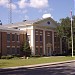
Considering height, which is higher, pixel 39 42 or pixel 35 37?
pixel 35 37

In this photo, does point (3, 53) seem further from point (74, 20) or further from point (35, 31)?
point (74, 20)

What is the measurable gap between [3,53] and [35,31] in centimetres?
1082

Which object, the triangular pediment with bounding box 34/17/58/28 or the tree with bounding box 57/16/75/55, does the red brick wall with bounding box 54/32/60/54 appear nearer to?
the triangular pediment with bounding box 34/17/58/28

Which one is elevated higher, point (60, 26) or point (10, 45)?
point (60, 26)

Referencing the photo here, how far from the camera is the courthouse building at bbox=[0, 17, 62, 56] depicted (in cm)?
5922

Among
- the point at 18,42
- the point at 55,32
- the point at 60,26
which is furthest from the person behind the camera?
the point at 55,32

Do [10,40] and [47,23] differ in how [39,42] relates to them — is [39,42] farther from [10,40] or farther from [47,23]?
[10,40]

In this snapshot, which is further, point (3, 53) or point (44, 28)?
point (44, 28)

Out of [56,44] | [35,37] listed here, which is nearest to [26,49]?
[35,37]

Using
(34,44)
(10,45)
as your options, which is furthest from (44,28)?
(10,45)

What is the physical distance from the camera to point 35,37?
64062 millimetres

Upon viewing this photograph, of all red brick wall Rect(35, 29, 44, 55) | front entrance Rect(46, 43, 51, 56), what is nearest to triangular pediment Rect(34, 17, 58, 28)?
red brick wall Rect(35, 29, 44, 55)

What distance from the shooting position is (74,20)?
6788 centimetres

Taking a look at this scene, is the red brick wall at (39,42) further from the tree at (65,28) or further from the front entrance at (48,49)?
the tree at (65,28)
